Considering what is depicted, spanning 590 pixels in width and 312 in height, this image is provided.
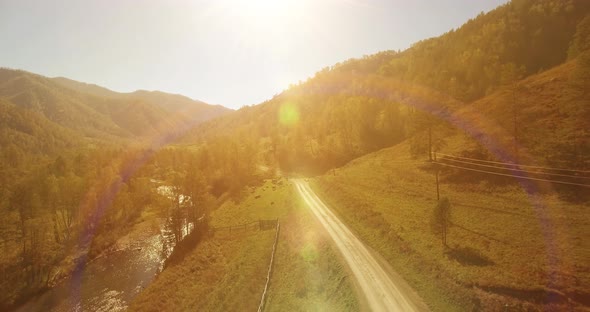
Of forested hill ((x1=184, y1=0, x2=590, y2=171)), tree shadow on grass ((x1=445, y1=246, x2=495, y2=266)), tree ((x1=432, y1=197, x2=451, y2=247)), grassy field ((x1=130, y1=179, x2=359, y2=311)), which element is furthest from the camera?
forested hill ((x1=184, y1=0, x2=590, y2=171))

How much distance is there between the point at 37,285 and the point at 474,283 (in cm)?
6289

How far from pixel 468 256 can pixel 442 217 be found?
201 inches

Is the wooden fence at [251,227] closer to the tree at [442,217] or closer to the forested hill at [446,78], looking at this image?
the tree at [442,217]

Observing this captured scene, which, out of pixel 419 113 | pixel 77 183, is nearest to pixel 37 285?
pixel 77 183

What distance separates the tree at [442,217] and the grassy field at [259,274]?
38.4ft

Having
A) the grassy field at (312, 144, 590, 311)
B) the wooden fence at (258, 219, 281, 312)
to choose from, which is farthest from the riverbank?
the grassy field at (312, 144, 590, 311)

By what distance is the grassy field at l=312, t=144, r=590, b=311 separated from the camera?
859 inches

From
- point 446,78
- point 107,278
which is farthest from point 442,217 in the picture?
point 446,78

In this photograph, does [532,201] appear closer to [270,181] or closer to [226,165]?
[270,181]

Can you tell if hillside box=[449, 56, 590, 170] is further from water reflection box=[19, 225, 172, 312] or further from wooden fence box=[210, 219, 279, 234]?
water reflection box=[19, 225, 172, 312]

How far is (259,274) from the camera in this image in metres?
37.4

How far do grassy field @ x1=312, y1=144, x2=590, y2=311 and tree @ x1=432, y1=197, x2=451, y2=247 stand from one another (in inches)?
44.9

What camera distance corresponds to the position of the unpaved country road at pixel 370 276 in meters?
23.7

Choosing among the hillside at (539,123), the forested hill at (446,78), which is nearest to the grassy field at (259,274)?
the hillside at (539,123)
